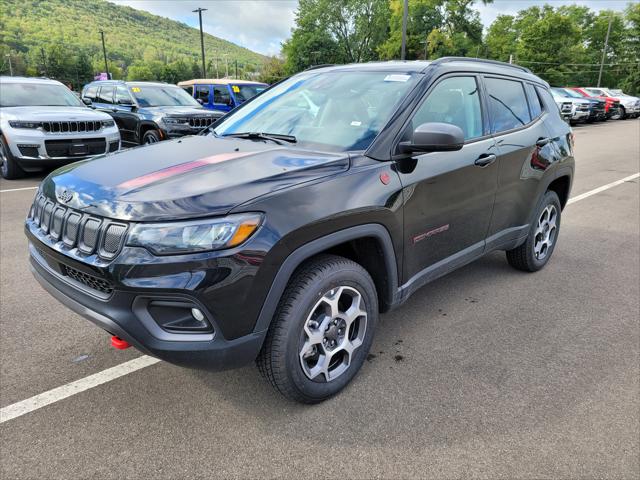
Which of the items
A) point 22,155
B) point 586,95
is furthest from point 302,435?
point 586,95

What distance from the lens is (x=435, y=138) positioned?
2555mm

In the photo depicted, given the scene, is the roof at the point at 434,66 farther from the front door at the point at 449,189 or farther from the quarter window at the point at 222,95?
the quarter window at the point at 222,95

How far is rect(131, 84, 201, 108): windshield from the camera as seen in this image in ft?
36.5

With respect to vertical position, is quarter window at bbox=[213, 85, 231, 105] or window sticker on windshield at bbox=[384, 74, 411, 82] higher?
window sticker on windshield at bbox=[384, 74, 411, 82]

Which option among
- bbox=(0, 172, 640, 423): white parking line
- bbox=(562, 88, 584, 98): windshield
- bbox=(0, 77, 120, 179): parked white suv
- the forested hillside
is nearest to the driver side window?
bbox=(0, 172, 640, 423): white parking line

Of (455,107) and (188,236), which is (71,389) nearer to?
(188,236)

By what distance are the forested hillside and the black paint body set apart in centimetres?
8995

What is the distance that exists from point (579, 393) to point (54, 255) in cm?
286

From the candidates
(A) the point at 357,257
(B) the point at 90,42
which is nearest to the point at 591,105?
(A) the point at 357,257

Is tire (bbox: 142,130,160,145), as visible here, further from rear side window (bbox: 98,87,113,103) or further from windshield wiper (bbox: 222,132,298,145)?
windshield wiper (bbox: 222,132,298,145)

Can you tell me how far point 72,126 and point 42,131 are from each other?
466 mm

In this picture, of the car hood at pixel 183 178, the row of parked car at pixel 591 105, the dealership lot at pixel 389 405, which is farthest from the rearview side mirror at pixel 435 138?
the row of parked car at pixel 591 105

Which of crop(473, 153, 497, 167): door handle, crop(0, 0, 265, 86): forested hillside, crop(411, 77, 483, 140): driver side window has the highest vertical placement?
crop(0, 0, 265, 86): forested hillside

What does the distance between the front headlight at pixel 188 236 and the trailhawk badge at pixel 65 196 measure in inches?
22.4
